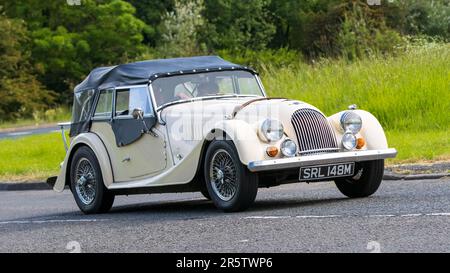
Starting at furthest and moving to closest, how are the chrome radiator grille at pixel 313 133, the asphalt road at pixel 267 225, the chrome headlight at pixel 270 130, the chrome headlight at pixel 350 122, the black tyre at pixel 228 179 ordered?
the chrome headlight at pixel 350 122 < the chrome radiator grille at pixel 313 133 < the chrome headlight at pixel 270 130 < the black tyre at pixel 228 179 < the asphalt road at pixel 267 225

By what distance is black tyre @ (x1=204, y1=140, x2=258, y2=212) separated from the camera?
12.0 meters

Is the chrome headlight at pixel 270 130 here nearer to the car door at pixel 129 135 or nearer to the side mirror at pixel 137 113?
the car door at pixel 129 135

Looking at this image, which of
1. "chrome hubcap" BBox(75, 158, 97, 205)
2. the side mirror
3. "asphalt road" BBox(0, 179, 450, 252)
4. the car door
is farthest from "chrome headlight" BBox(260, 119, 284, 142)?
"chrome hubcap" BBox(75, 158, 97, 205)

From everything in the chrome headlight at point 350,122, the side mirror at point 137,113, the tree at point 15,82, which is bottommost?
the tree at point 15,82

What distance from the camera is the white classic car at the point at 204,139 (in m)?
12.2

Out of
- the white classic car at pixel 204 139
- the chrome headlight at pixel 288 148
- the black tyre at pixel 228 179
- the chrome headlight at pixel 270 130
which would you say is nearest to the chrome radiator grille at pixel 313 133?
the white classic car at pixel 204 139

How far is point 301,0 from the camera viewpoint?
6994 centimetres

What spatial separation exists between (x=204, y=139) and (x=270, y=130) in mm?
831

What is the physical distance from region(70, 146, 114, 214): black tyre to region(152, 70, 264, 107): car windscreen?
1.21 meters

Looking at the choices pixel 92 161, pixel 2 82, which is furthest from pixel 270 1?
pixel 92 161

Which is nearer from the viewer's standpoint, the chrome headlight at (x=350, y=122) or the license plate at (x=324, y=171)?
the license plate at (x=324, y=171)

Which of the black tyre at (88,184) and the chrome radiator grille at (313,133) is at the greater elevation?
the chrome radiator grille at (313,133)

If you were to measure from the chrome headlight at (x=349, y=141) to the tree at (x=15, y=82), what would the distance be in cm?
4147
